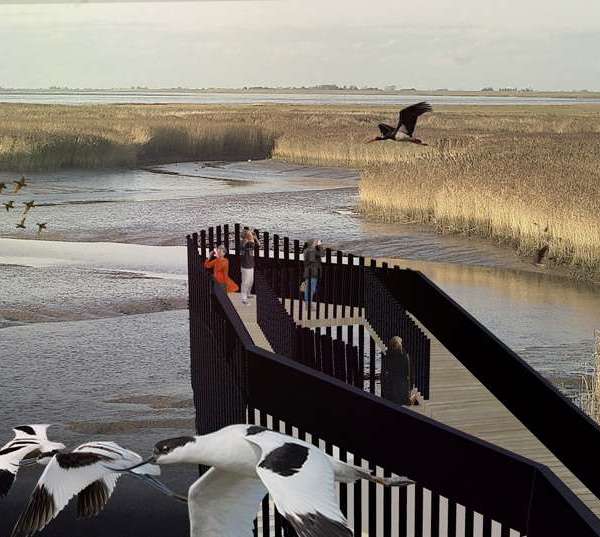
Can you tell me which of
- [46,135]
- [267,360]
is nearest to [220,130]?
[46,135]

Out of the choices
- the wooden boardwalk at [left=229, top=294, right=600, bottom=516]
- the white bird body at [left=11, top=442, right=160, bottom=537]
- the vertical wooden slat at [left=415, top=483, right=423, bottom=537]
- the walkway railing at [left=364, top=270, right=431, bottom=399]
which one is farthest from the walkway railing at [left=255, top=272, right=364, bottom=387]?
the white bird body at [left=11, top=442, right=160, bottom=537]

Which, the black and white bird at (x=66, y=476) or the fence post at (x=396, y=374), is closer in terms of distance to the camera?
the black and white bird at (x=66, y=476)

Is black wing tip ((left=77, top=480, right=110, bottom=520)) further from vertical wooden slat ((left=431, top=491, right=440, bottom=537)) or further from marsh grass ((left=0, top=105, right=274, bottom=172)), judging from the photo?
marsh grass ((left=0, top=105, right=274, bottom=172))

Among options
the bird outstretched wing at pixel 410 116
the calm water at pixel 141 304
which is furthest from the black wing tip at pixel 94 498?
the bird outstretched wing at pixel 410 116

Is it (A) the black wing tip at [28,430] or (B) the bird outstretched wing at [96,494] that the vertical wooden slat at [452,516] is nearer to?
(B) the bird outstretched wing at [96,494]

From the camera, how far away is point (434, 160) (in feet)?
132

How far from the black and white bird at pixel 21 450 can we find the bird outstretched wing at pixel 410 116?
12.0 m

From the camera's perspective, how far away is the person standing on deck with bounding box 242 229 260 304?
14.7 meters

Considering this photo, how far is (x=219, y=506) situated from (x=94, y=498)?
852 millimetres

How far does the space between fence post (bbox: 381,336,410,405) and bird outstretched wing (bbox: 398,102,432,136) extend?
24.0 feet

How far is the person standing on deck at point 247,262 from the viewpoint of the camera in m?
14.7

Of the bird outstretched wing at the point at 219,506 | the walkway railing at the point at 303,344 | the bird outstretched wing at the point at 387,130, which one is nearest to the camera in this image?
the bird outstretched wing at the point at 219,506

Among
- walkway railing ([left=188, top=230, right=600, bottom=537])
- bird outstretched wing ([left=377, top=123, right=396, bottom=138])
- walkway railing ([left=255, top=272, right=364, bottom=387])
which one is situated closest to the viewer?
walkway railing ([left=188, top=230, right=600, bottom=537])

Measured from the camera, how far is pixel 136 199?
45875mm
